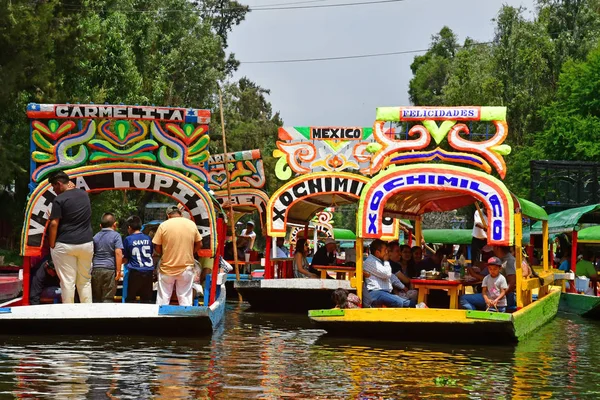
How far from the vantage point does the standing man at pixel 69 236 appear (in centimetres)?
1377

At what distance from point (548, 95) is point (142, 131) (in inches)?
1350

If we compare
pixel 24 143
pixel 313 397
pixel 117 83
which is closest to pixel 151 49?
pixel 117 83

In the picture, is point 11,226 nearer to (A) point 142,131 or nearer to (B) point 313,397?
(A) point 142,131

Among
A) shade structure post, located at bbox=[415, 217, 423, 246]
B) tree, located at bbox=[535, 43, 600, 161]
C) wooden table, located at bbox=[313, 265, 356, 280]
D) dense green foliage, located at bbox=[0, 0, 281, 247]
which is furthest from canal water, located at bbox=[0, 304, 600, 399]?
tree, located at bbox=[535, 43, 600, 161]

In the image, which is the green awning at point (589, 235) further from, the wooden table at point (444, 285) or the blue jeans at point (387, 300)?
the blue jeans at point (387, 300)

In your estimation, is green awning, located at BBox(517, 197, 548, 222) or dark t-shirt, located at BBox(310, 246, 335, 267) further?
dark t-shirt, located at BBox(310, 246, 335, 267)

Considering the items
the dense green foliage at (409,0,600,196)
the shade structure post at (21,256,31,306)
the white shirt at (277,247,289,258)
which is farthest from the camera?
the dense green foliage at (409,0,600,196)

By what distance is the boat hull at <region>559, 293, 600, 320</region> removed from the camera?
821 inches

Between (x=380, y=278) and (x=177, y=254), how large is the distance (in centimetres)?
297

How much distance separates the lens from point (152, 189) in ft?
49.1

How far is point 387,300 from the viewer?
15289 millimetres

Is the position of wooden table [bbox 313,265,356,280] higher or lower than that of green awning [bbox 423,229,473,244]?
lower

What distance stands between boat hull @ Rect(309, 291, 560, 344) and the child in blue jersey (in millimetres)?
2369

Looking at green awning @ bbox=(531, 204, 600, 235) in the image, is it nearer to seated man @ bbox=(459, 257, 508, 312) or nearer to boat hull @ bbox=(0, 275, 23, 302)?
seated man @ bbox=(459, 257, 508, 312)
